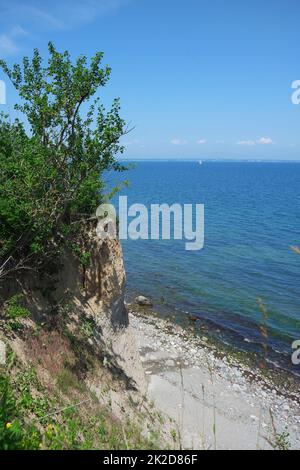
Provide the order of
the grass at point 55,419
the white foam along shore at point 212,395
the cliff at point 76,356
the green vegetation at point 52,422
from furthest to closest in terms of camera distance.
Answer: the white foam along shore at point 212,395
the cliff at point 76,356
the grass at point 55,419
the green vegetation at point 52,422

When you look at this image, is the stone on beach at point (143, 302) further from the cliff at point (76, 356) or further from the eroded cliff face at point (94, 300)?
the eroded cliff face at point (94, 300)

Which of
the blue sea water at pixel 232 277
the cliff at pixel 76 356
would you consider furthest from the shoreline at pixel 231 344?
the cliff at pixel 76 356

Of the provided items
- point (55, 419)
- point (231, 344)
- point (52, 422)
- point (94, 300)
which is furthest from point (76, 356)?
point (231, 344)

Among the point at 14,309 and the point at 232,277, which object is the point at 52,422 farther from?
the point at 232,277

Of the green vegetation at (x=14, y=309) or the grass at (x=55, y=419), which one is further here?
the green vegetation at (x=14, y=309)

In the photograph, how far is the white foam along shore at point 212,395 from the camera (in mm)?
18828

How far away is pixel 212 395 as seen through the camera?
22.5m

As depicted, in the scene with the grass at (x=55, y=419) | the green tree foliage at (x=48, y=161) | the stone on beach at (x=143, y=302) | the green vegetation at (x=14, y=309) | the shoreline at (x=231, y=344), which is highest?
the green tree foliage at (x=48, y=161)

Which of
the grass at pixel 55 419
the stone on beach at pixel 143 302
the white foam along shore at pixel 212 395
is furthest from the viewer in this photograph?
the stone on beach at pixel 143 302

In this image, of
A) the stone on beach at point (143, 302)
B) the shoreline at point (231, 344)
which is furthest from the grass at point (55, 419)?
the stone on beach at point (143, 302)

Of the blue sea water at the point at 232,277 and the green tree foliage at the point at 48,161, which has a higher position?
the green tree foliage at the point at 48,161

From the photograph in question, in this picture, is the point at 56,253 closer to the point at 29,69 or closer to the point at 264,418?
the point at 29,69

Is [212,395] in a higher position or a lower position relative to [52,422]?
lower
